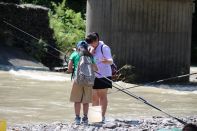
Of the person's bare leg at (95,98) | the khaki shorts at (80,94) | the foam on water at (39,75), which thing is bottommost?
the foam on water at (39,75)

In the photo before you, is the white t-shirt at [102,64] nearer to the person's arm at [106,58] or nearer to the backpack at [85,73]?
the person's arm at [106,58]

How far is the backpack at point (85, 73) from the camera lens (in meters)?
9.47

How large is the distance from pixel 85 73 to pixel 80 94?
0.37 m

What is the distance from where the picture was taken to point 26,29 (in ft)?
82.1

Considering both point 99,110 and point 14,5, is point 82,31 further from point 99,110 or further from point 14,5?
point 99,110

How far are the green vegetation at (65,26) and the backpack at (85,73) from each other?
16.3 meters

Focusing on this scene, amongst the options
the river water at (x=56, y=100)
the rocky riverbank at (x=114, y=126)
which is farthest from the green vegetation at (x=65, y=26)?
the rocky riverbank at (x=114, y=126)

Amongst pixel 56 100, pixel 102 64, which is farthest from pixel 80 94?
pixel 56 100

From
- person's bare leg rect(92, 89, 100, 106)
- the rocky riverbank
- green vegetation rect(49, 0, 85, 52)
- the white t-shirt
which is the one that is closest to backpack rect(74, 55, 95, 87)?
the white t-shirt

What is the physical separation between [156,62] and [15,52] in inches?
234

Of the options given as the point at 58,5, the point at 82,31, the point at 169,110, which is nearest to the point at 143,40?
the point at 169,110

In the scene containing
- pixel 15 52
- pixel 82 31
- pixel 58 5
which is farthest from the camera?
pixel 58 5

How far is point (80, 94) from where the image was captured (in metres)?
9.60

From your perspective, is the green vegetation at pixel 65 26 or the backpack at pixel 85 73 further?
the green vegetation at pixel 65 26
